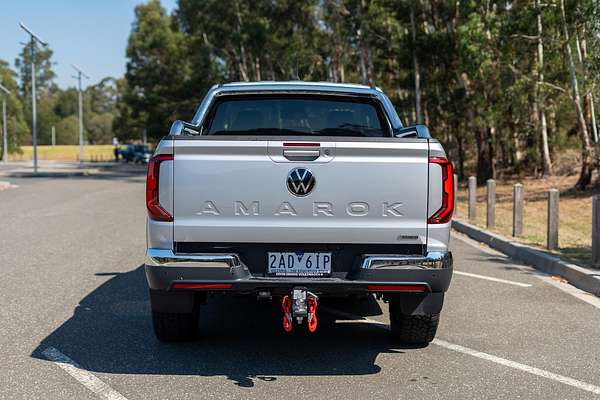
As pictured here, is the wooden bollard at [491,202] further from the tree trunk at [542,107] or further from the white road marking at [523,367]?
the tree trunk at [542,107]

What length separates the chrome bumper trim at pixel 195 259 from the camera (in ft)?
16.3

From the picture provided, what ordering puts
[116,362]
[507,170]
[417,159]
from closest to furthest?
1. [417,159]
2. [116,362]
3. [507,170]

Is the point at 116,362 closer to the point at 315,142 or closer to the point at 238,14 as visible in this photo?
the point at 315,142

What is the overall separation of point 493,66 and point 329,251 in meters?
20.9

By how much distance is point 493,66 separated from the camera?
80.8 ft

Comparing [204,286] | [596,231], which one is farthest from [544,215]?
[204,286]

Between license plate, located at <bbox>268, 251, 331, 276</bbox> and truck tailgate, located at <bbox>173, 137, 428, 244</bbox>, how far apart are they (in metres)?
0.11

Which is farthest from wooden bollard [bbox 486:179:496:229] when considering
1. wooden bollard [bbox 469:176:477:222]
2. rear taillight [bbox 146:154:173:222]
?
rear taillight [bbox 146:154:173:222]

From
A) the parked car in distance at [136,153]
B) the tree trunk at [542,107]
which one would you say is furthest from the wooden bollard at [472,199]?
the parked car in distance at [136,153]

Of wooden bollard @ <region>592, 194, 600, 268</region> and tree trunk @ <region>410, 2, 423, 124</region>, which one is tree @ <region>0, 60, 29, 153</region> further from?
wooden bollard @ <region>592, 194, 600, 268</region>

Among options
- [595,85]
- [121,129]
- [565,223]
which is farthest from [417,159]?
[121,129]

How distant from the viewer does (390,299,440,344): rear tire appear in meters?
5.66

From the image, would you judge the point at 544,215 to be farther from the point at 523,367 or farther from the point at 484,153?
the point at 523,367

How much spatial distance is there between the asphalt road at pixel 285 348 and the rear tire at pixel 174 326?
2.9 inches
